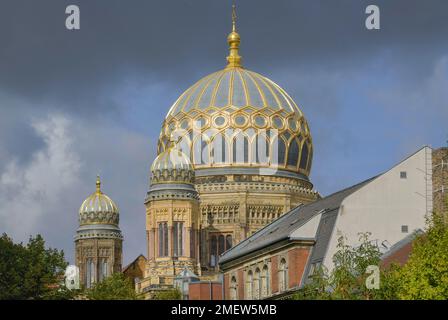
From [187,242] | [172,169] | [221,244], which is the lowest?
[187,242]

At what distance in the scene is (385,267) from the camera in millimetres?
70812

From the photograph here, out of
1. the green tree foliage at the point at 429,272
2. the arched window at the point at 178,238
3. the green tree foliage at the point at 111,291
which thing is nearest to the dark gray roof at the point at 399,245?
the green tree foliage at the point at 429,272

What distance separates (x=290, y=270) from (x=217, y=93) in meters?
70.4

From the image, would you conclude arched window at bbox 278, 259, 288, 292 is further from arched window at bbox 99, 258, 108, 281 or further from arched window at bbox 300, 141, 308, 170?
arched window at bbox 300, 141, 308, 170

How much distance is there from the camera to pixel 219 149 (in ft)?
474

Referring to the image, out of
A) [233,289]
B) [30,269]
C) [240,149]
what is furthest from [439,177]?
[240,149]

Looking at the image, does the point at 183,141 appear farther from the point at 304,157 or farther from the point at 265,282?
the point at 265,282

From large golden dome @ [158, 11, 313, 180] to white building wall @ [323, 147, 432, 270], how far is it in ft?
215

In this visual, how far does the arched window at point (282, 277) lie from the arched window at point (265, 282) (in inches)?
61.8

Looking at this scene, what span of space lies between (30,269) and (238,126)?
5136 centimetres

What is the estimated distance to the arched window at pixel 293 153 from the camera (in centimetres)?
14562

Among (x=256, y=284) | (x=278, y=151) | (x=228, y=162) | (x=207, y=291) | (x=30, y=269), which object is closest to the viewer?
(x=256, y=284)
